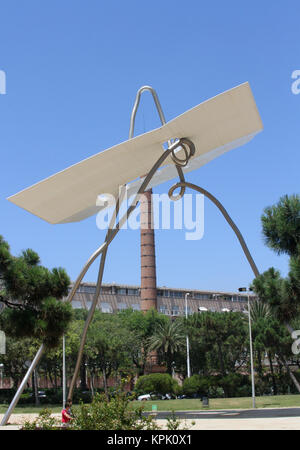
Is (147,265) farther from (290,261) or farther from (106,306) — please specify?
(290,261)

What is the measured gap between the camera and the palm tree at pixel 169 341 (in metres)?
60.7

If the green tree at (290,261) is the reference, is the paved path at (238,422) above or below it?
below

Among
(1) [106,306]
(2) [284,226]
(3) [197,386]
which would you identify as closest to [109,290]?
(1) [106,306]

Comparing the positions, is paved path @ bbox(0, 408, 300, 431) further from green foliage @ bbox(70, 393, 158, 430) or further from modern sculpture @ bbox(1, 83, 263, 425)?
modern sculpture @ bbox(1, 83, 263, 425)

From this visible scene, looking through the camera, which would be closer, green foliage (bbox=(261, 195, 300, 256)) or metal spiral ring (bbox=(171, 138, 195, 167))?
green foliage (bbox=(261, 195, 300, 256))

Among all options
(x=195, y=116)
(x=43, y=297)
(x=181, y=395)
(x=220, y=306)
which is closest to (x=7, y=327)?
(x=43, y=297)

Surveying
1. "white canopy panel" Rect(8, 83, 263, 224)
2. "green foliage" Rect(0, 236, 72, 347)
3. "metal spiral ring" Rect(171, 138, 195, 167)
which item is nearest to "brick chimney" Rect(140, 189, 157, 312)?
"white canopy panel" Rect(8, 83, 263, 224)

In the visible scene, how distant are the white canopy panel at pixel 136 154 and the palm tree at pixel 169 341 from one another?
38953 mm

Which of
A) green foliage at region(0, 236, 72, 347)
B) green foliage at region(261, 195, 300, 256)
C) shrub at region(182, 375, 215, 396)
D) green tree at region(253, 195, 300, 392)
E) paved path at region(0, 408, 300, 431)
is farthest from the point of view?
shrub at region(182, 375, 215, 396)

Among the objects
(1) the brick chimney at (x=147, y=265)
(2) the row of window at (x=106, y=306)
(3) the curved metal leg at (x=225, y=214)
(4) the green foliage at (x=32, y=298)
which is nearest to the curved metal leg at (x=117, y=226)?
(3) the curved metal leg at (x=225, y=214)

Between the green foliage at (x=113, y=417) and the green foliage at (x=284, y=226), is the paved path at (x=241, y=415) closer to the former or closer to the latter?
the green foliage at (x=284, y=226)

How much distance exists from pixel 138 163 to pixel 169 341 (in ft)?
136

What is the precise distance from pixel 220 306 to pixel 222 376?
3733cm

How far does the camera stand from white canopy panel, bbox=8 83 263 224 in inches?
772
